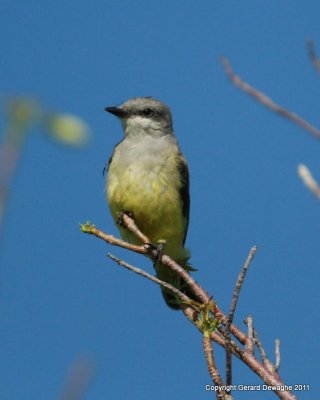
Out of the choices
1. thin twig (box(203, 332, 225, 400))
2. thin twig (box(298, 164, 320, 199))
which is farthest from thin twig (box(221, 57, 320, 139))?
thin twig (box(203, 332, 225, 400))

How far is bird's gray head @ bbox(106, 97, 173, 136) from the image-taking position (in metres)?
8.62

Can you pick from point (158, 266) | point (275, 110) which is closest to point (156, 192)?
point (158, 266)

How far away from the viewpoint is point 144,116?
28.9 ft

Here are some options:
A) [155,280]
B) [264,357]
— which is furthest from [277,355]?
[155,280]

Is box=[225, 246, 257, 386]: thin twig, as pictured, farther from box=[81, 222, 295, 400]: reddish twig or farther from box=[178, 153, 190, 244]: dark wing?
box=[178, 153, 190, 244]: dark wing

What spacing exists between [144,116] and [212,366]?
6255 mm

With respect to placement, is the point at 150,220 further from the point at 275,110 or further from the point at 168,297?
the point at 275,110

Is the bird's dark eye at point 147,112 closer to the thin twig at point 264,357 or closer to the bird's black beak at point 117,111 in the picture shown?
the bird's black beak at point 117,111

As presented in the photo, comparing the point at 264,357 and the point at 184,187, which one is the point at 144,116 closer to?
the point at 184,187

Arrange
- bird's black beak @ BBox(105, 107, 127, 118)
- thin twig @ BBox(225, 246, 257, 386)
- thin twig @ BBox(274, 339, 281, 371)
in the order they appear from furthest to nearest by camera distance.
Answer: bird's black beak @ BBox(105, 107, 127, 118)
thin twig @ BBox(274, 339, 281, 371)
thin twig @ BBox(225, 246, 257, 386)

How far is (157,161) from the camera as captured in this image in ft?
26.4

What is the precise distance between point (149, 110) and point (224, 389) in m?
6.64

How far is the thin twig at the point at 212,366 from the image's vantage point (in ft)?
8.34

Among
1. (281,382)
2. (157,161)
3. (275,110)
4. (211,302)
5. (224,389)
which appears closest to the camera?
(275,110)
